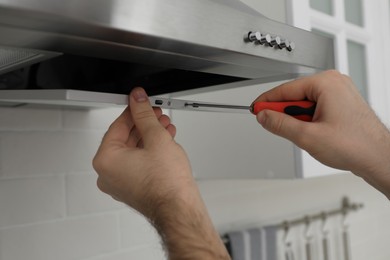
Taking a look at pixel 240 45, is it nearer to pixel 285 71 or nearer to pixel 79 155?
pixel 285 71

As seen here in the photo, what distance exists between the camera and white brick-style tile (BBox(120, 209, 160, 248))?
909 millimetres

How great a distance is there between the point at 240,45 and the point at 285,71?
12 centimetres

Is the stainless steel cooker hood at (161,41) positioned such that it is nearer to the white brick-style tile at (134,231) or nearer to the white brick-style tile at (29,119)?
the white brick-style tile at (29,119)

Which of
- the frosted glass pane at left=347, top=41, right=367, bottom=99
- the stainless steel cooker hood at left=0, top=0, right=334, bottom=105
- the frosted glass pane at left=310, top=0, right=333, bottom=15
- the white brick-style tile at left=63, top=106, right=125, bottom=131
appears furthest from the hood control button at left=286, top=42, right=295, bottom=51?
the frosted glass pane at left=347, top=41, right=367, bottom=99

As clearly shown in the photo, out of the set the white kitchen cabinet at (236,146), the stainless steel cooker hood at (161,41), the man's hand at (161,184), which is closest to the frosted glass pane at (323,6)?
the white kitchen cabinet at (236,146)

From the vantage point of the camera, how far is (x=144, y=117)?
1.62 feet

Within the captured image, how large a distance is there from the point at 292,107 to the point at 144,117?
0.61ft

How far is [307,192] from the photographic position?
1.45 meters

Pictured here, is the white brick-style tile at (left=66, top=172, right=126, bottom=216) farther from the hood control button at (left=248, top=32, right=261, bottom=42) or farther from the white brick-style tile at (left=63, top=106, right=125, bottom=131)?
the hood control button at (left=248, top=32, right=261, bottom=42)

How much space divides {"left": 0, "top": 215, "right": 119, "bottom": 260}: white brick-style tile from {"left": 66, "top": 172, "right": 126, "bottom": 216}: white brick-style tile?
0.02m

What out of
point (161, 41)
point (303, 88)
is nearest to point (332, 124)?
point (303, 88)

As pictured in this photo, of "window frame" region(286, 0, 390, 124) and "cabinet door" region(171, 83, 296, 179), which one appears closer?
"cabinet door" region(171, 83, 296, 179)

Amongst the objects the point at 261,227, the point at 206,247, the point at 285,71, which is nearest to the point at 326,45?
the point at 285,71

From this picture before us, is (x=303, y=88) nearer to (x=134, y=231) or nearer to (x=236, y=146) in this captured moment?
(x=236, y=146)
